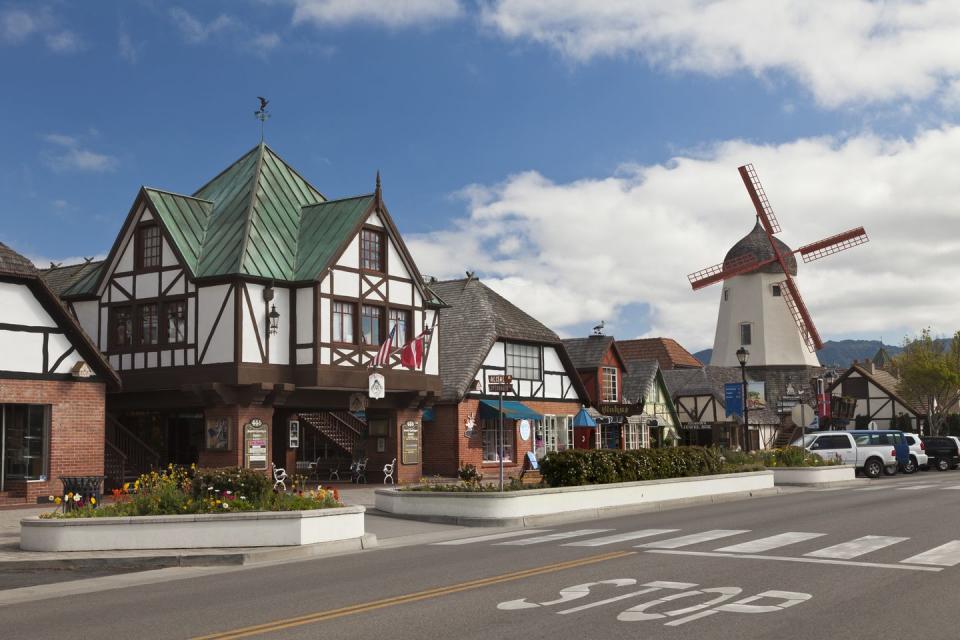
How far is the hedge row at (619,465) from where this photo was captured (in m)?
24.4

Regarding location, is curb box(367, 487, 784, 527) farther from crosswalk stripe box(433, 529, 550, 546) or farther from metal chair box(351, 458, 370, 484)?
metal chair box(351, 458, 370, 484)

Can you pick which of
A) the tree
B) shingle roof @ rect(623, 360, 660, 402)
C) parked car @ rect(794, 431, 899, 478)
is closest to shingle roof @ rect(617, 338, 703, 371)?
the tree

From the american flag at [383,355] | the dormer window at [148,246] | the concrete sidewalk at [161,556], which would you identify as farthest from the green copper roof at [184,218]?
the concrete sidewalk at [161,556]

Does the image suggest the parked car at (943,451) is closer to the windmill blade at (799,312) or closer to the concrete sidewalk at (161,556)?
the windmill blade at (799,312)

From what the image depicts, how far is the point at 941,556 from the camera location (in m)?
13.9

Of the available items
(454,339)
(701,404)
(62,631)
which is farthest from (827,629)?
(701,404)

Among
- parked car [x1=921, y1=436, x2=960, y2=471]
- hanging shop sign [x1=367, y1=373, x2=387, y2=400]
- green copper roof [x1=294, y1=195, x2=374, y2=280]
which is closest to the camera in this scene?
hanging shop sign [x1=367, y1=373, x2=387, y2=400]

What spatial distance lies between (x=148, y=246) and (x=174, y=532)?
62.3 feet

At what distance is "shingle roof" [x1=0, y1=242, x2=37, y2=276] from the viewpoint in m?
25.6

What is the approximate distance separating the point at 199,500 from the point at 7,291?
1201 cm

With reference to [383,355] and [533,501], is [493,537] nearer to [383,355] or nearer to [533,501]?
[533,501]

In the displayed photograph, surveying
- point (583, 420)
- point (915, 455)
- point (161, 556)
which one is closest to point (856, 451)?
point (915, 455)

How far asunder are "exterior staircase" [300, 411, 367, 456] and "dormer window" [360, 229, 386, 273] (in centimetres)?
876

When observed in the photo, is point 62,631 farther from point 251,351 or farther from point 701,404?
point 701,404
